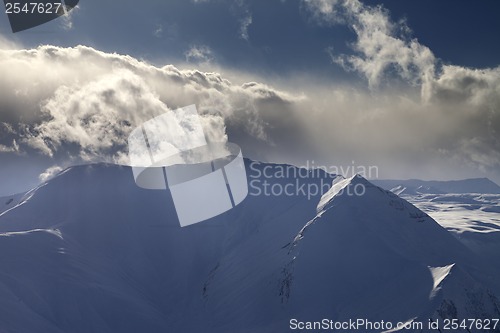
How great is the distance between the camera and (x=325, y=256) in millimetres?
197375

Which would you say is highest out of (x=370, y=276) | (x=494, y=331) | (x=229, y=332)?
(x=370, y=276)

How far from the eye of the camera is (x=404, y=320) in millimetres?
144875

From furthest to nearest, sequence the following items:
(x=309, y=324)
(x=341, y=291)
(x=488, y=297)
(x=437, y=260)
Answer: (x=437, y=260) < (x=341, y=291) < (x=309, y=324) < (x=488, y=297)

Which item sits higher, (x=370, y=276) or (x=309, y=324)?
(x=370, y=276)

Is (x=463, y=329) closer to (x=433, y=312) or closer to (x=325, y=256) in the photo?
(x=433, y=312)

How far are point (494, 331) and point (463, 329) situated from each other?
13402 millimetres

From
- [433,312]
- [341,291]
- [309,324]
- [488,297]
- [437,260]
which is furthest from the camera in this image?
[437,260]

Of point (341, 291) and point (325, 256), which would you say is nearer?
point (341, 291)

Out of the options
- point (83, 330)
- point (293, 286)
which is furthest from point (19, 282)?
point (293, 286)

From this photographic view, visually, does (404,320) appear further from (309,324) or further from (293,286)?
(293,286)

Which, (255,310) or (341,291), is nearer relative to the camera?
(341,291)

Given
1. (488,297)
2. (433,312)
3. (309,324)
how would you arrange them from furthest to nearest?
(309,324) → (488,297) → (433,312)

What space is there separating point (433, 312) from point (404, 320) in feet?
32.1

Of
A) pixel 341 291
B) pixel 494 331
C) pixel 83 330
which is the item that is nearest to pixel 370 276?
pixel 341 291
